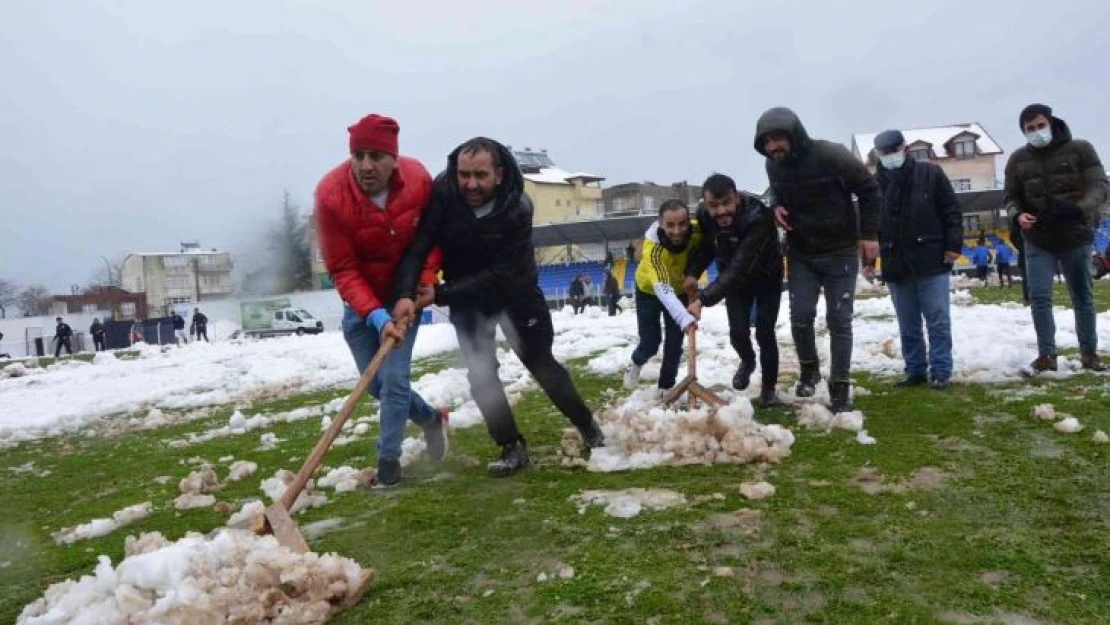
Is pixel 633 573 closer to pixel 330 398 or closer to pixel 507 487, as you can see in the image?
pixel 507 487

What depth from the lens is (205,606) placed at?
2469 millimetres

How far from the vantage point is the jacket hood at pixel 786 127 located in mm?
4883

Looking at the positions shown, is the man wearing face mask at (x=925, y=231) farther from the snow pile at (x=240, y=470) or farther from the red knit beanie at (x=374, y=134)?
the snow pile at (x=240, y=470)

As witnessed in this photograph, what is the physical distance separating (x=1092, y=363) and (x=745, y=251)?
2.69 m

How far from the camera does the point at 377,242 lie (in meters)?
4.09

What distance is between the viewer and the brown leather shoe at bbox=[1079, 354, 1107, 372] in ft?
18.5

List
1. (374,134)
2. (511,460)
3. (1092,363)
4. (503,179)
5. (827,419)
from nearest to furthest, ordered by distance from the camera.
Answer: (374,134), (503,179), (511,460), (827,419), (1092,363)

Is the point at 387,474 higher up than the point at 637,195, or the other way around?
the point at 637,195

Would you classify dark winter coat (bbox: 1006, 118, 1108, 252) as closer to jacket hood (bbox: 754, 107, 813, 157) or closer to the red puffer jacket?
jacket hood (bbox: 754, 107, 813, 157)

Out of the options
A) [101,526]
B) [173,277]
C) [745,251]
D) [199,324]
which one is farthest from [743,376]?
[173,277]

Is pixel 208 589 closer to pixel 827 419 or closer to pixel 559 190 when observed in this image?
pixel 827 419

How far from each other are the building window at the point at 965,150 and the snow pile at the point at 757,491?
187ft

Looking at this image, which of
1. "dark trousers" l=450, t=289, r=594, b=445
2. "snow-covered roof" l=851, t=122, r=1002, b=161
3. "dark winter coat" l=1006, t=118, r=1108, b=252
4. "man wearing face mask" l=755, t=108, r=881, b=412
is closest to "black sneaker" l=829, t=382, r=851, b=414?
"man wearing face mask" l=755, t=108, r=881, b=412

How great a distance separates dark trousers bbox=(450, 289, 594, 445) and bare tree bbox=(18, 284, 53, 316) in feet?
183
